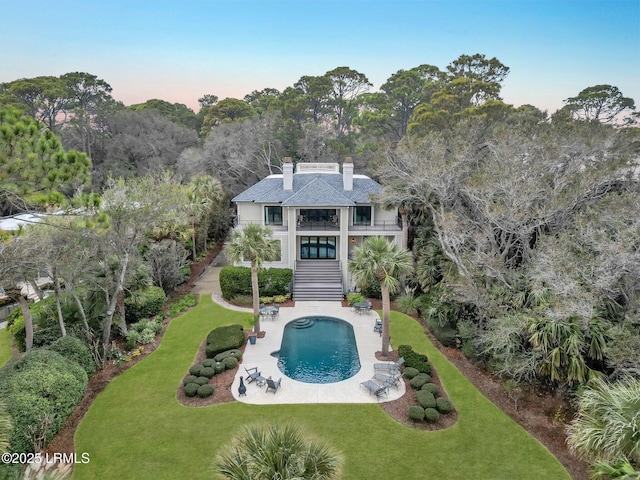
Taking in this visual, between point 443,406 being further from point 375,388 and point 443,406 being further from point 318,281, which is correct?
point 318,281

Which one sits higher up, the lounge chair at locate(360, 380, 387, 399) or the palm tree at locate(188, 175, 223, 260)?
the palm tree at locate(188, 175, 223, 260)

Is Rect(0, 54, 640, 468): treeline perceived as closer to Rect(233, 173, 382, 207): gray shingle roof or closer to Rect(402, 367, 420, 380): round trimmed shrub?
Rect(402, 367, 420, 380): round trimmed shrub

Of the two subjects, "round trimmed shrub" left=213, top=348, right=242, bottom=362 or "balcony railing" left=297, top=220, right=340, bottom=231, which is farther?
"balcony railing" left=297, top=220, right=340, bottom=231

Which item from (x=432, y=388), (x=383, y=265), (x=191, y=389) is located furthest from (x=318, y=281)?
(x=191, y=389)

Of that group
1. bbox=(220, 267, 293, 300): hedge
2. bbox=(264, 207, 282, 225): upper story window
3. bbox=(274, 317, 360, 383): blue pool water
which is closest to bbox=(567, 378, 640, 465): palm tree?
bbox=(274, 317, 360, 383): blue pool water

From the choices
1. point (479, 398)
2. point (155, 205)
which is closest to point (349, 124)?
point (155, 205)

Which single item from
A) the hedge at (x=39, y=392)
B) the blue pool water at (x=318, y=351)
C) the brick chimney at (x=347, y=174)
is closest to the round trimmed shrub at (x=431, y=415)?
the blue pool water at (x=318, y=351)

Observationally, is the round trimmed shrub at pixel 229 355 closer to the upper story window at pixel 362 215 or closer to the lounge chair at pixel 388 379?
the lounge chair at pixel 388 379
